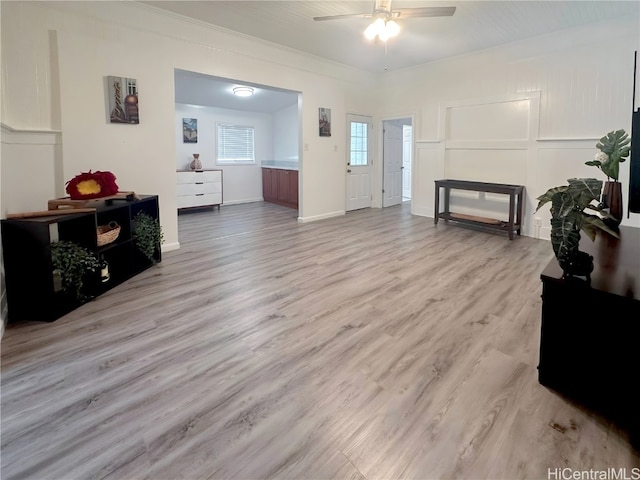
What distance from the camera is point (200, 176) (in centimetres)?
766

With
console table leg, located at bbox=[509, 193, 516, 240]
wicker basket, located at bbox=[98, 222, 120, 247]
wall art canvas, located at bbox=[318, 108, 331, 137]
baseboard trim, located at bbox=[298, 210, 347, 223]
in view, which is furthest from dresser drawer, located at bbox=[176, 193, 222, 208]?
console table leg, located at bbox=[509, 193, 516, 240]

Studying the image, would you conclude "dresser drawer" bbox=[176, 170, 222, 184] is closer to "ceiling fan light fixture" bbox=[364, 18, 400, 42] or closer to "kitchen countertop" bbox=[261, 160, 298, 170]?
"kitchen countertop" bbox=[261, 160, 298, 170]

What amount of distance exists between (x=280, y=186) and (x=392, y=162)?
8.62 feet

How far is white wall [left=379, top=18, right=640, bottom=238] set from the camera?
452 centimetres

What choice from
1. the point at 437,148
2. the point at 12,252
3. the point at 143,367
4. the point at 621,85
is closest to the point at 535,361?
the point at 143,367

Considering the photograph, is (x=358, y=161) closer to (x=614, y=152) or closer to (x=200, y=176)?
(x=200, y=176)

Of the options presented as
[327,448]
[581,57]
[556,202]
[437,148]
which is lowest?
[327,448]

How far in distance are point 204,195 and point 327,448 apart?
6.99m

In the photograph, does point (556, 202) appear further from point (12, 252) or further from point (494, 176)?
point (494, 176)

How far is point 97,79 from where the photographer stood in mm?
3779

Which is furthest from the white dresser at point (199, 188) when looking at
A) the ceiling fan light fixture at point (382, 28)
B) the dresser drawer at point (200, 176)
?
the ceiling fan light fixture at point (382, 28)

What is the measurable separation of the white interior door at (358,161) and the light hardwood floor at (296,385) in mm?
4062

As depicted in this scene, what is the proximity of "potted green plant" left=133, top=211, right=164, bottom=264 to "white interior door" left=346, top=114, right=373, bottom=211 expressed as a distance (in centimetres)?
423

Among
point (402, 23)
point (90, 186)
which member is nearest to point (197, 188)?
point (90, 186)
